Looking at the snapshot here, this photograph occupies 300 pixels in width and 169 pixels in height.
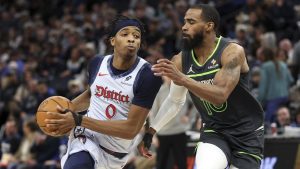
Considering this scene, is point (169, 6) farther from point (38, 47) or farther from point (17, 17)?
Result: point (17, 17)

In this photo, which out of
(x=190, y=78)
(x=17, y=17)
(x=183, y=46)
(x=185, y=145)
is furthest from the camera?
(x=17, y=17)

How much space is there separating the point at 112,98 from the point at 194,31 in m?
0.95

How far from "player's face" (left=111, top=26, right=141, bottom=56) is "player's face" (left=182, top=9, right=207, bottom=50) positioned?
428mm

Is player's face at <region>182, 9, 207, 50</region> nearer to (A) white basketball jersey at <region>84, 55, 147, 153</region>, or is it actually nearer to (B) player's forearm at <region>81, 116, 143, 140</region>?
(A) white basketball jersey at <region>84, 55, 147, 153</region>

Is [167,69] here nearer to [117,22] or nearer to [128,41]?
[128,41]

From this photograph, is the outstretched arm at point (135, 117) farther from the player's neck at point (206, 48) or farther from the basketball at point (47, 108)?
the player's neck at point (206, 48)

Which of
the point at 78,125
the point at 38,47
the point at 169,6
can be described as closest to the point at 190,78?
the point at 78,125

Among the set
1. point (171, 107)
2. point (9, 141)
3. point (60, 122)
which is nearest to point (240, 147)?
point (171, 107)

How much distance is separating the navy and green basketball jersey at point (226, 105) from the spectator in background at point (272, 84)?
19.7 ft

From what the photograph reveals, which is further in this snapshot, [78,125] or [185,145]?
[185,145]

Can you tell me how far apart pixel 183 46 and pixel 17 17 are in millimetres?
16927

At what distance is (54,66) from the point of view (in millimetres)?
19344

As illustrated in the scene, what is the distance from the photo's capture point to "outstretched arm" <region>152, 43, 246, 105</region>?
6160 millimetres

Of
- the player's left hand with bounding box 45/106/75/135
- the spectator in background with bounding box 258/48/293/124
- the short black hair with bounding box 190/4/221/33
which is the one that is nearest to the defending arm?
the short black hair with bounding box 190/4/221/33
